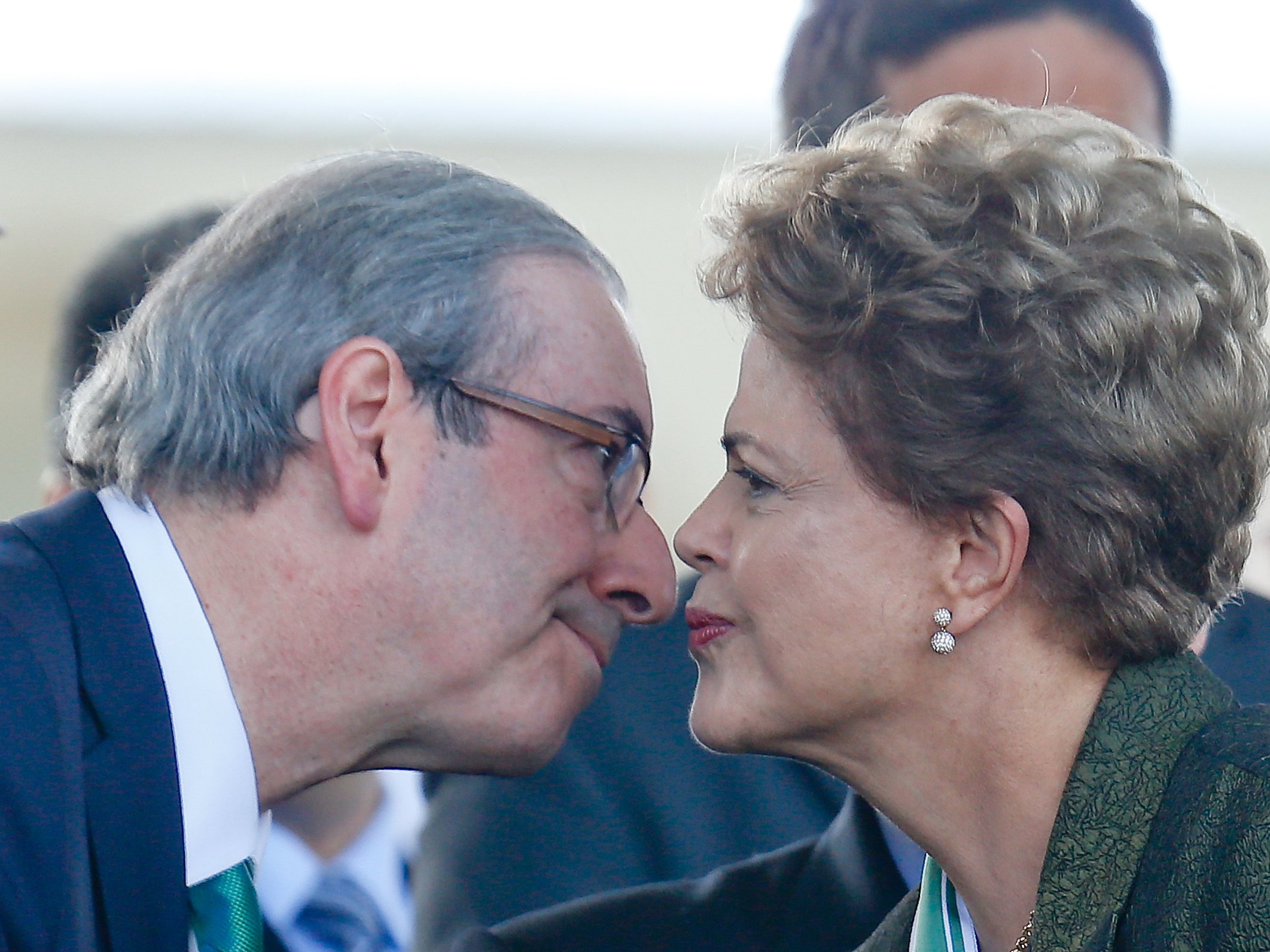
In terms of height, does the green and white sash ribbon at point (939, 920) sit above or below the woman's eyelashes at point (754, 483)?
below

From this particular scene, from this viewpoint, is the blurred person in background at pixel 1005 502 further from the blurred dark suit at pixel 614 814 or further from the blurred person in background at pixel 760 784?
the blurred dark suit at pixel 614 814

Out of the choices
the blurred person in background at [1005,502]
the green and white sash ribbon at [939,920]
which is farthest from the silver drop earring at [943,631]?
the green and white sash ribbon at [939,920]

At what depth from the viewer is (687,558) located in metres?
2.28

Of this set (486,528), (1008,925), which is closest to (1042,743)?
(1008,925)

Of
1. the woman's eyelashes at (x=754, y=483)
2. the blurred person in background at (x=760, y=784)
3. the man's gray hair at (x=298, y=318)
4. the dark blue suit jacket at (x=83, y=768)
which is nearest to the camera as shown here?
the dark blue suit jacket at (x=83, y=768)

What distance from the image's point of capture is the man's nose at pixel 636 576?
251 cm

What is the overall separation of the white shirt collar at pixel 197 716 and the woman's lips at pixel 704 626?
68 cm

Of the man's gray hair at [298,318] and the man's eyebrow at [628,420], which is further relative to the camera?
the man's eyebrow at [628,420]

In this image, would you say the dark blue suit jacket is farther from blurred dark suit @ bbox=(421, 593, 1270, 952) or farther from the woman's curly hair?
the woman's curly hair

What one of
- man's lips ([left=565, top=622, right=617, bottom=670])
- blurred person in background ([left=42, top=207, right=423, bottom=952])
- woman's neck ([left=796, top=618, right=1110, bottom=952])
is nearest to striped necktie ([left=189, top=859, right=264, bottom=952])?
man's lips ([left=565, top=622, right=617, bottom=670])

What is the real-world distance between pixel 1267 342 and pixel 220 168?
28.1 feet

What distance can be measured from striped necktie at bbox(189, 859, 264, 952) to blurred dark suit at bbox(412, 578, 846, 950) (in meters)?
0.54

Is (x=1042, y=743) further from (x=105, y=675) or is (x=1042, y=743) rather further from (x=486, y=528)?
(x=105, y=675)

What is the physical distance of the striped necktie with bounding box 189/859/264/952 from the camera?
2086 mm
